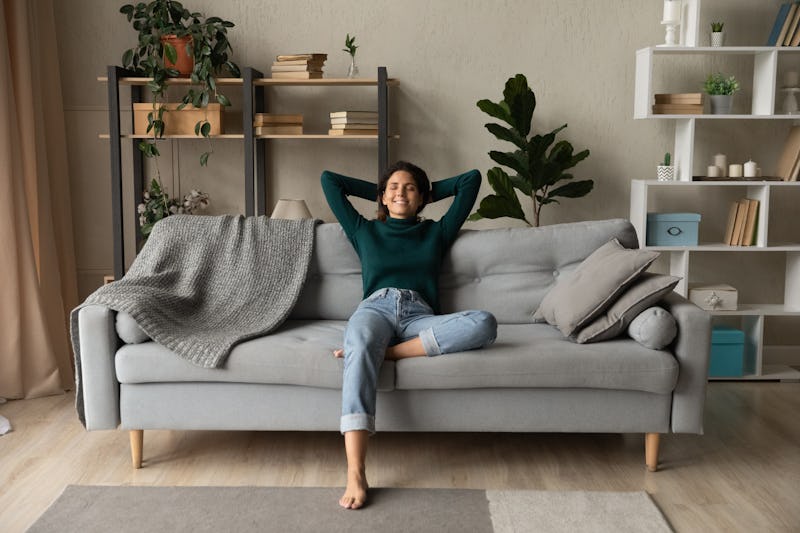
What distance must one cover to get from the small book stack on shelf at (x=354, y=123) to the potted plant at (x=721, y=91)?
1577 millimetres

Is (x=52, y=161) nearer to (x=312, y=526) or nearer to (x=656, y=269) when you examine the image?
(x=312, y=526)

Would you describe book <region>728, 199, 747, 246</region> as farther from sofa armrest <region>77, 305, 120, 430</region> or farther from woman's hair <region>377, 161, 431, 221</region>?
sofa armrest <region>77, 305, 120, 430</region>

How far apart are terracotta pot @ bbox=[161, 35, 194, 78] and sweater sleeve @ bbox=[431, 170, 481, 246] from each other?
58.4 inches

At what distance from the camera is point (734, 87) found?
422cm

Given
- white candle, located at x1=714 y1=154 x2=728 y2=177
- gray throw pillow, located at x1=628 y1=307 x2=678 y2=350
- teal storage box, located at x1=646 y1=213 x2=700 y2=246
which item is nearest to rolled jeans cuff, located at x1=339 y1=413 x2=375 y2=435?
gray throw pillow, located at x1=628 y1=307 x2=678 y2=350

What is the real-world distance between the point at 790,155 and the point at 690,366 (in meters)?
1.83

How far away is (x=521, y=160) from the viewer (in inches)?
167

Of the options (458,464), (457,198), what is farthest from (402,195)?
(458,464)

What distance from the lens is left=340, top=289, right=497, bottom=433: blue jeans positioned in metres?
2.68

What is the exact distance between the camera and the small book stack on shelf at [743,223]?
166 inches

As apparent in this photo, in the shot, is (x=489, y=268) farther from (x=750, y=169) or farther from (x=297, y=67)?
(x=750, y=169)

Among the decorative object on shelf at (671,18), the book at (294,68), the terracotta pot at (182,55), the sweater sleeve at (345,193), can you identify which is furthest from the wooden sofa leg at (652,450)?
the terracotta pot at (182,55)

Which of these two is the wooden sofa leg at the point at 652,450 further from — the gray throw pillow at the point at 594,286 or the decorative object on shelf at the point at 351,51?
the decorative object on shelf at the point at 351,51

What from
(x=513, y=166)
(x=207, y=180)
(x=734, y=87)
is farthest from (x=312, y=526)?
(x=734, y=87)
